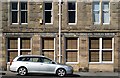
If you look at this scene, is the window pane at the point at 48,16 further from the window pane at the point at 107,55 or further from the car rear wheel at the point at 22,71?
the car rear wheel at the point at 22,71

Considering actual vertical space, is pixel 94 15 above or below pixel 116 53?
above

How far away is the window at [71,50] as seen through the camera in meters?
30.2

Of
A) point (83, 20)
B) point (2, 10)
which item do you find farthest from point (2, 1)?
point (83, 20)

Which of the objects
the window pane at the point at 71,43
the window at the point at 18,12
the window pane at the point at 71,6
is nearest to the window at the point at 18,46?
the window at the point at 18,12

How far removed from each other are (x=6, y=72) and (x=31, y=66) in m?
3.82

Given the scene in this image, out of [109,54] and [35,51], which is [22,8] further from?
[109,54]

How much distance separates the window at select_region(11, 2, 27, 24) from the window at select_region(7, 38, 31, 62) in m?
1.55

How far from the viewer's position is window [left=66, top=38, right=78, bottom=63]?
30.2 meters

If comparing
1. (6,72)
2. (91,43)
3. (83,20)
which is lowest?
(6,72)

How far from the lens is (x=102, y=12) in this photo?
99.5 ft

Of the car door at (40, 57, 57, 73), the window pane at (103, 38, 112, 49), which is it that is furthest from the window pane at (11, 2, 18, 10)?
the window pane at (103, 38, 112, 49)

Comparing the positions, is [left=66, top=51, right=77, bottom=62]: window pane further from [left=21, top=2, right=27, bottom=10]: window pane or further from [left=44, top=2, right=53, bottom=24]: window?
[left=21, top=2, right=27, bottom=10]: window pane

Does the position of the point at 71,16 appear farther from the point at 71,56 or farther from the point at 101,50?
the point at 101,50

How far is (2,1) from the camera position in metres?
29.9
